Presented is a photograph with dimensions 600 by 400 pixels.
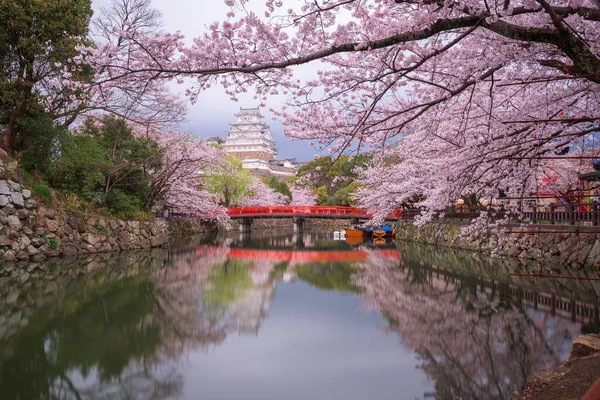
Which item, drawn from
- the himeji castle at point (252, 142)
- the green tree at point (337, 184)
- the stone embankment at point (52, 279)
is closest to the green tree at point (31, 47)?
the stone embankment at point (52, 279)

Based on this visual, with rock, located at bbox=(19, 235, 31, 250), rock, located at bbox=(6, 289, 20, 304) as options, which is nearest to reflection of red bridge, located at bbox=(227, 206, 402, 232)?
rock, located at bbox=(19, 235, 31, 250)

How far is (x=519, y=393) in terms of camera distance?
3504 millimetres

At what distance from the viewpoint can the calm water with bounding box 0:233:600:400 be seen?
405 centimetres

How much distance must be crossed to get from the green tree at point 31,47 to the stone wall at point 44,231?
159 centimetres

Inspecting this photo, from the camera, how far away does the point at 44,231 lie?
35.6 feet

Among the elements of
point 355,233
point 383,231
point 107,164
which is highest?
point 107,164

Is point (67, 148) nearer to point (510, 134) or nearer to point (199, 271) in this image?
point (199, 271)

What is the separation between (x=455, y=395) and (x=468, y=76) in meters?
3.00

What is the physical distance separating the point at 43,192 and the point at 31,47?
3.44m

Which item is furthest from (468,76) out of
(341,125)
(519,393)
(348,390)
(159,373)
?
(159,373)

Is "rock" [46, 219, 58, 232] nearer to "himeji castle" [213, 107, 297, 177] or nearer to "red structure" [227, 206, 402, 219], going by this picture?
"red structure" [227, 206, 402, 219]

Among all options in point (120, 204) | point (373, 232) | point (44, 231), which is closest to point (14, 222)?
point (44, 231)

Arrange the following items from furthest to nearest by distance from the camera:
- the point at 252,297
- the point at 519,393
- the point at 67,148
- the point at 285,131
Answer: the point at 67,148 < the point at 252,297 < the point at 285,131 < the point at 519,393

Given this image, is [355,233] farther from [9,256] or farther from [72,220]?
[9,256]
